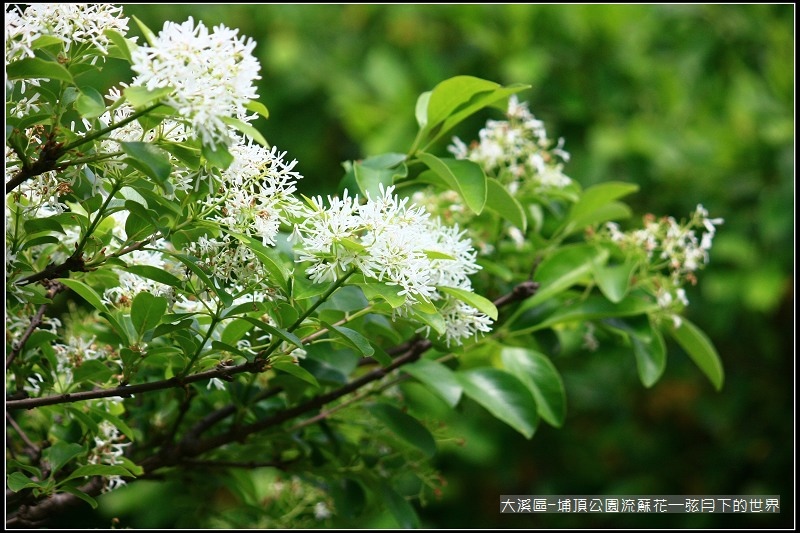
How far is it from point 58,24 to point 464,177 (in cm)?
39

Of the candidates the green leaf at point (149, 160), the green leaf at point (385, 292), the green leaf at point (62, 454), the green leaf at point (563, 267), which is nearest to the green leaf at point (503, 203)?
the green leaf at point (563, 267)

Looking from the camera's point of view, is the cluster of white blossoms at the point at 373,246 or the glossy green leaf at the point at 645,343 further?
the glossy green leaf at the point at 645,343

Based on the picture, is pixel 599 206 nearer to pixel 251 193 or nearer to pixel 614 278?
pixel 614 278

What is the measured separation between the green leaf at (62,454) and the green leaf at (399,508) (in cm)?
38

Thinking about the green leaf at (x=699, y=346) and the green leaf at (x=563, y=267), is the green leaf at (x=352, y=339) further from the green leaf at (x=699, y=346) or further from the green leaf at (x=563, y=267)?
the green leaf at (x=699, y=346)

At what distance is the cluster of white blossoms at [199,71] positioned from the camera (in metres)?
0.60

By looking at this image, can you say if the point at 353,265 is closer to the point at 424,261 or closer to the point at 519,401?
the point at 424,261

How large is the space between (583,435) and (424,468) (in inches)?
83.9

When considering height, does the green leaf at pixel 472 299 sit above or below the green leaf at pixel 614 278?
below

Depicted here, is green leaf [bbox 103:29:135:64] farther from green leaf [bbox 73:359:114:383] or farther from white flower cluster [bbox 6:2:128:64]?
green leaf [bbox 73:359:114:383]

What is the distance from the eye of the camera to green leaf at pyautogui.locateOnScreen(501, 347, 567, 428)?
39.2 inches

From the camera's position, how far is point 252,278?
694 mm

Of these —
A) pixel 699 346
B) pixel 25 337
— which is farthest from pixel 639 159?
pixel 25 337

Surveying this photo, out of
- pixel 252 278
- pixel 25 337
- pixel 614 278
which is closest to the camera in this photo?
pixel 252 278
